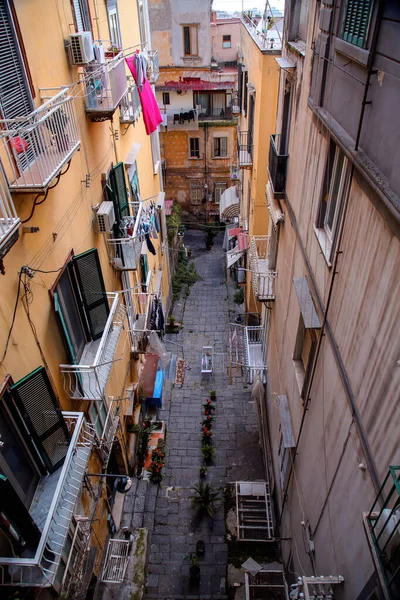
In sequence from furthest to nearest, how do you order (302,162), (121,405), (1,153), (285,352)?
(121,405), (285,352), (302,162), (1,153)

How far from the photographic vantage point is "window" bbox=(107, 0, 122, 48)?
11.3 m

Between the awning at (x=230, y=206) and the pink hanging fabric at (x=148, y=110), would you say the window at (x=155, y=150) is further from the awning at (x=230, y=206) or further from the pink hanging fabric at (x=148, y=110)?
the awning at (x=230, y=206)

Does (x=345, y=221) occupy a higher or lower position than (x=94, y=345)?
higher

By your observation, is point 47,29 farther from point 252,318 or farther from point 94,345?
point 252,318

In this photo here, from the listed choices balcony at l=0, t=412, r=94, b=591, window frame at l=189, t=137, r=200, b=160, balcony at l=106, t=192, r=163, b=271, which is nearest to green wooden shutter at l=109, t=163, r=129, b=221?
balcony at l=106, t=192, r=163, b=271

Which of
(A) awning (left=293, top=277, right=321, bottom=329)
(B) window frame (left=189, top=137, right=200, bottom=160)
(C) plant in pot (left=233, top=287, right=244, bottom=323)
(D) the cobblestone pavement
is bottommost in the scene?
(D) the cobblestone pavement

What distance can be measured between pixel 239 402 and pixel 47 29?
1392 centimetres

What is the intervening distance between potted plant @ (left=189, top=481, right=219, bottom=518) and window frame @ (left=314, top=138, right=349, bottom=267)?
9.35 m

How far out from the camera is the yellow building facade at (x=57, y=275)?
5562 millimetres

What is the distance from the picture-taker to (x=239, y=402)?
1697 centimetres

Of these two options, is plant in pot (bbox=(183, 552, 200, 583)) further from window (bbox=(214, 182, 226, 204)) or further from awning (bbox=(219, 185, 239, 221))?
window (bbox=(214, 182, 226, 204))

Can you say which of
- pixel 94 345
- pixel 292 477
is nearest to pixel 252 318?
pixel 292 477

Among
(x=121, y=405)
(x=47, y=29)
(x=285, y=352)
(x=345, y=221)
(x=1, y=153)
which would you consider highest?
(x=47, y=29)

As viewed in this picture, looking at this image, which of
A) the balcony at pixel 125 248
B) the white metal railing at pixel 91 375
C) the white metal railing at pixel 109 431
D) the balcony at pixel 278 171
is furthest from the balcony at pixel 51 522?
the balcony at pixel 278 171
